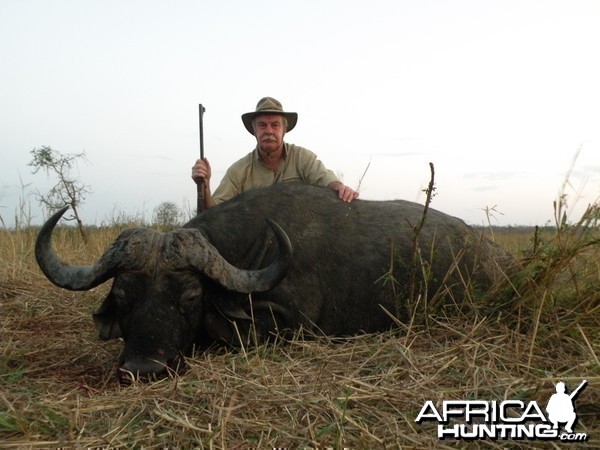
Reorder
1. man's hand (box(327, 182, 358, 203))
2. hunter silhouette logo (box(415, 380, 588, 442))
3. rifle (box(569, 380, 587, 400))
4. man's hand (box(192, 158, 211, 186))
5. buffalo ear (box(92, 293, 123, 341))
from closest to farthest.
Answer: hunter silhouette logo (box(415, 380, 588, 442)), rifle (box(569, 380, 587, 400)), buffalo ear (box(92, 293, 123, 341)), man's hand (box(327, 182, 358, 203)), man's hand (box(192, 158, 211, 186))

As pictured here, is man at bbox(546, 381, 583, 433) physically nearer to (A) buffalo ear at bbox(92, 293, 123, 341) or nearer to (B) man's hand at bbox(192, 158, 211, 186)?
(A) buffalo ear at bbox(92, 293, 123, 341)

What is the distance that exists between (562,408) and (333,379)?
1.07 meters

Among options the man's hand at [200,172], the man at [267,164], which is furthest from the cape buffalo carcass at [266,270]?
the man's hand at [200,172]

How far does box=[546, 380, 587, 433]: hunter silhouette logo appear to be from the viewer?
7.48ft

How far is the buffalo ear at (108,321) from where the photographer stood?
3807 mm

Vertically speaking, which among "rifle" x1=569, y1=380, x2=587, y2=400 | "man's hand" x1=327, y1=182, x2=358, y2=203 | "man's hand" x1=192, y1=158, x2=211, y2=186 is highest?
"man's hand" x1=192, y1=158, x2=211, y2=186

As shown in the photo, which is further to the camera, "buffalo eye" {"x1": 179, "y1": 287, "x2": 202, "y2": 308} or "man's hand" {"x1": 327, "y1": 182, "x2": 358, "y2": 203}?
"man's hand" {"x1": 327, "y1": 182, "x2": 358, "y2": 203}

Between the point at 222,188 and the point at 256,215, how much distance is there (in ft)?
7.59

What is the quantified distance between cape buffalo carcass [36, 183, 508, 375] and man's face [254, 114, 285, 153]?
162 cm

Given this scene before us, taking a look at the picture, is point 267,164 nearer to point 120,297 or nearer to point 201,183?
point 201,183

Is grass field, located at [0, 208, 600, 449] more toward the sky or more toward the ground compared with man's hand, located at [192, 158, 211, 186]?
more toward the ground

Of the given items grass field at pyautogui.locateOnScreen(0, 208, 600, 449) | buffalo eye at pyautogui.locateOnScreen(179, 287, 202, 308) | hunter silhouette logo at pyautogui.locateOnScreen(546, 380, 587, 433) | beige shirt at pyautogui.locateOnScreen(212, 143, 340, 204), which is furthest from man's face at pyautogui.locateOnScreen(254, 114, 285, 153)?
hunter silhouette logo at pyautogui.locateOnScreen(546, 380, 587, 433)

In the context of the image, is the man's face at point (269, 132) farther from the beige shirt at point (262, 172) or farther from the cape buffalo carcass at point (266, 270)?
the cape buffalo carcass at point (266, 270)

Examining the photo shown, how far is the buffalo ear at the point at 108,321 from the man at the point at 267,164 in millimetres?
2616
